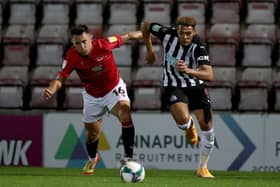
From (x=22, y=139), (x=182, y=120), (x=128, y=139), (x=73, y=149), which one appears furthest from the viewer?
(x=22, y=139)

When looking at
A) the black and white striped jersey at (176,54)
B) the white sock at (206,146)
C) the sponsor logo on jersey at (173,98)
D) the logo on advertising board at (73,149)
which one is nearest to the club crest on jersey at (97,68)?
the black and white striped jersey at (176,54)

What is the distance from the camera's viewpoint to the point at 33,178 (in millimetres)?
9461

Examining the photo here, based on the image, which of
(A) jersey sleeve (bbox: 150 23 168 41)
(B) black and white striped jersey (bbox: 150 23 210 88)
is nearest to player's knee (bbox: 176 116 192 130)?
(B) black and white striped jersey (bbox: 150 23 210 88)

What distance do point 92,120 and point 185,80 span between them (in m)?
1.23

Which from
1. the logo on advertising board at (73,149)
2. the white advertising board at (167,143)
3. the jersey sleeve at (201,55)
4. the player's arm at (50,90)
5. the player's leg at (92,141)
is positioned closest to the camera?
the player's arm at (50,90)

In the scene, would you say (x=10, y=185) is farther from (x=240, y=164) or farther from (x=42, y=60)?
(x=42, y=60)

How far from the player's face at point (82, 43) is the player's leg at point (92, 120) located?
0.66 metres

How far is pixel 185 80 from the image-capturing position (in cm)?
989

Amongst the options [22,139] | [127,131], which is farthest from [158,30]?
[22,139]

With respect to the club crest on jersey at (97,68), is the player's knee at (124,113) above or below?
below

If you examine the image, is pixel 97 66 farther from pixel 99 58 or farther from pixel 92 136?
pixel 92 136

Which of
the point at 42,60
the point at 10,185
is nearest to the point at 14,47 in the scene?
the point at 42,60

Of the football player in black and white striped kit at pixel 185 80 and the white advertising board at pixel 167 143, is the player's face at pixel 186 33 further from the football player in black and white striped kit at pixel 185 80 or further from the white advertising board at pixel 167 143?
the white advertising board at pixel 167 143

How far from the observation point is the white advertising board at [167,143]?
1180 centimetres
